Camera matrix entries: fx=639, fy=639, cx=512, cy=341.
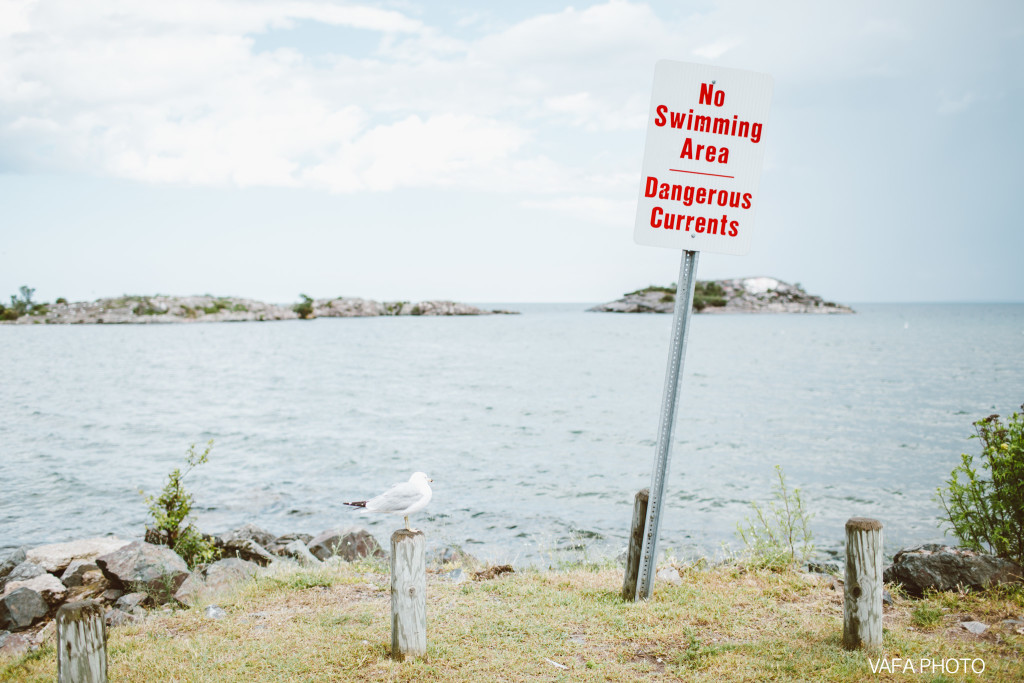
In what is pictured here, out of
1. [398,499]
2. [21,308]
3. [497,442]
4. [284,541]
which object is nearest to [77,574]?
[284,541]

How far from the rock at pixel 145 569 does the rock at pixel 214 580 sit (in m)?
0.17

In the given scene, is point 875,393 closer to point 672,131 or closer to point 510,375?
point 510,375

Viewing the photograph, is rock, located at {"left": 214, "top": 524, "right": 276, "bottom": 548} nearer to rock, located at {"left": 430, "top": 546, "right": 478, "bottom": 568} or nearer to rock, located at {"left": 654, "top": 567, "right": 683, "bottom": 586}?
rock, located at {"left": 430, "top": 546, "right": 478, "bottom": 568}

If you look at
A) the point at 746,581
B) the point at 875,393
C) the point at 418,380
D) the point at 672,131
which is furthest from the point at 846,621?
the point at 418,380

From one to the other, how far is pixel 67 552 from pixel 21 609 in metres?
2.19

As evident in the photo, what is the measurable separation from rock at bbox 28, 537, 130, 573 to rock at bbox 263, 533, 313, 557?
7.37ft

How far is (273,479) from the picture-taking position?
17156mm

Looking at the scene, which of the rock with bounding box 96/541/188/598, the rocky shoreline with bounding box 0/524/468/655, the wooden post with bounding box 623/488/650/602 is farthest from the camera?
the rock with bounding box 96/541/188/598

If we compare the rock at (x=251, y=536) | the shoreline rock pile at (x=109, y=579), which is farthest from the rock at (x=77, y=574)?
the rock at (x=251, y=536)

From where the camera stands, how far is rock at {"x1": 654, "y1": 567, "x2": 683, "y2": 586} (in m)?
7.04

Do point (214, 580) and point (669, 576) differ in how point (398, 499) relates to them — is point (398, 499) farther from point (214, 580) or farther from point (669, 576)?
point (214, 580)

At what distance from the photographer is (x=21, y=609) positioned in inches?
297

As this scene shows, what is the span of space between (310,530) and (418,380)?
26.5 metres

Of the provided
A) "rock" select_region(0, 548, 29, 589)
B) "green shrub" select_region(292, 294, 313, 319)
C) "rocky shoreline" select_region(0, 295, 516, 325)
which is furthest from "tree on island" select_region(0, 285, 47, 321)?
"rock" select_region(0, 548, 29, 589)
